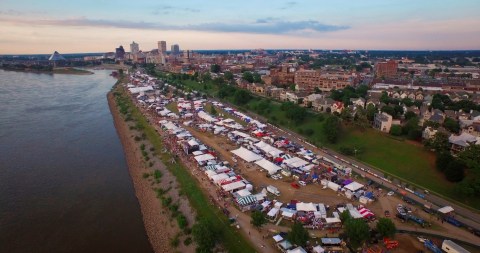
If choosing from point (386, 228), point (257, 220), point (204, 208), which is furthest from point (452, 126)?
point (204, 208)

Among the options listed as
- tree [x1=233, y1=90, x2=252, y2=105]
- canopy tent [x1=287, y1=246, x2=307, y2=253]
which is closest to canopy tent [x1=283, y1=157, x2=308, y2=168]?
canopy tent [x1=287, y1=246, x2=307, y2=253]

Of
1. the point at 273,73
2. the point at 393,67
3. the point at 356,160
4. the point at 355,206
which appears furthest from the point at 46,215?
the point at 393,67

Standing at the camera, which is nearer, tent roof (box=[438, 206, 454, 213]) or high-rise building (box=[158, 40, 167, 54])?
tent roof (box=[438, 206, 454, 213])

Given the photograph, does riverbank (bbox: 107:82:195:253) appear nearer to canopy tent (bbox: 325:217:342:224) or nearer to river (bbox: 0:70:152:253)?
river (bbox: 0:70:152:253)

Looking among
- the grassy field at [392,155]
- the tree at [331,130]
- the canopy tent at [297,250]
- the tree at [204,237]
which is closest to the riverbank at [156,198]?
the tree at [204,237]

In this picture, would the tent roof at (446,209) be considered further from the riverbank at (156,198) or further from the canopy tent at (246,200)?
the riverbank at (156,198)
